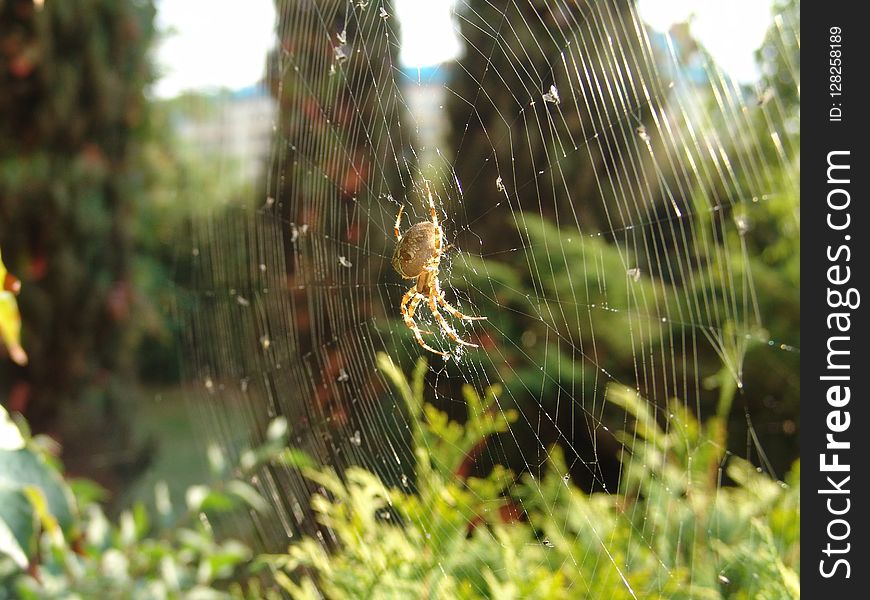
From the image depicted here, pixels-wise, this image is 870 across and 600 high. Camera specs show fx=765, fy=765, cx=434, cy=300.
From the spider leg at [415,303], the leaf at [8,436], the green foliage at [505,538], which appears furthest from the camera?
the spider leg at [415,303]

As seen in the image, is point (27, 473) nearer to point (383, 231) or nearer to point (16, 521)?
point (16, 521)

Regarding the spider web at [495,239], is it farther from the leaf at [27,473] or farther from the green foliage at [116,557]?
the leaf at [27,473]

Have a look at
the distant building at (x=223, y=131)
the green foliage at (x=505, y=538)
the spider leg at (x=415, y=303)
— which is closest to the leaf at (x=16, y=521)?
the green foliage at (x=505, y=538)

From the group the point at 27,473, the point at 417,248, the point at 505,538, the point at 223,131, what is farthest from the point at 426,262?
the point at 223,131

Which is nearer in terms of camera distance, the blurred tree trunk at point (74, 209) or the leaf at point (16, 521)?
the leaf at point (16, 521)

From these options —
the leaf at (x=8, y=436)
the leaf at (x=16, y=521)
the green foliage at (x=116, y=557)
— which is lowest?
the green foliage at (x=116, y=557)

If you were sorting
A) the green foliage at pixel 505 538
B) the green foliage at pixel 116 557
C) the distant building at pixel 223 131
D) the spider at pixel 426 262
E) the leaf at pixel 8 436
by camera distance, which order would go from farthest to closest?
the distant building at pixel 223 131, the spider at pixel 426 262, the green foliage at pixel 116 557, the green foliage at pixel 505 538, the leaf at pixel 8 436
